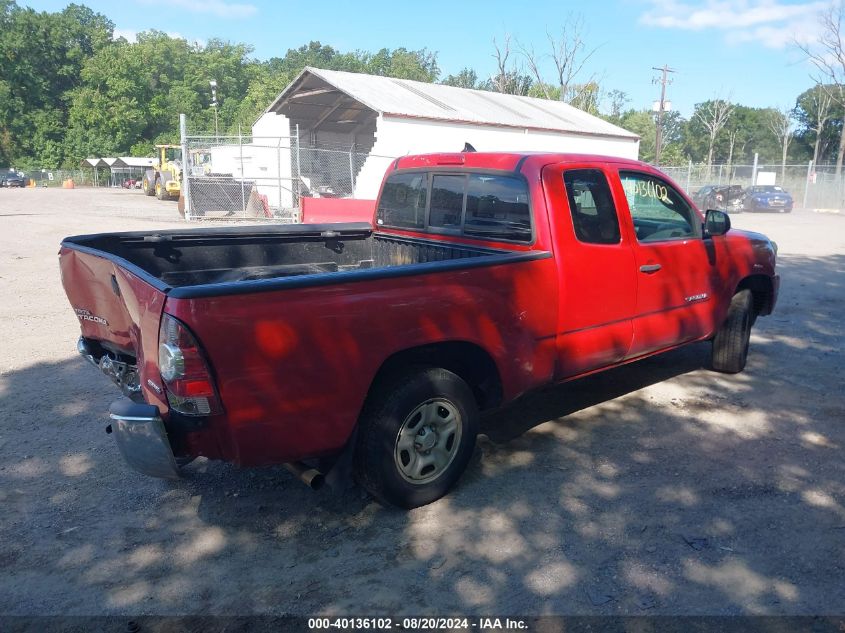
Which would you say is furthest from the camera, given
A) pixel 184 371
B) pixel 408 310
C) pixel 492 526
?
pixel 492 526

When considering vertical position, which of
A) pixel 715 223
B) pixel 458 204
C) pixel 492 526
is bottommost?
pixel 492 526

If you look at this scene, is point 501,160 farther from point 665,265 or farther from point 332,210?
point 332,210

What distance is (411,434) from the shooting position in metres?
3.63

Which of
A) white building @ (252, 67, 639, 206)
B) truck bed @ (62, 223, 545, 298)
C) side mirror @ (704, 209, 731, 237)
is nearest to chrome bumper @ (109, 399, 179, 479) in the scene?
truck bed @ (62, 223, 545, 298)

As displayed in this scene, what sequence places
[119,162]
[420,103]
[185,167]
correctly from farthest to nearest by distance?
[119,162], [420,103], [185,167]

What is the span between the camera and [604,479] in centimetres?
413

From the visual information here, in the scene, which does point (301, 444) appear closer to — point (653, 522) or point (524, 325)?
point (524, 325)

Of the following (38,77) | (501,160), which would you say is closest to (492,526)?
(501,160)

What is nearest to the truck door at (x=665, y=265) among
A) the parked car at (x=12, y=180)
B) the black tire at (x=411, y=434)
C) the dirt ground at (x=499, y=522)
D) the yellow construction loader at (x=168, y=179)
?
the dirt ground at (x=499, y=522)

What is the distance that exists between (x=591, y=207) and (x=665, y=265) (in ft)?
2.74

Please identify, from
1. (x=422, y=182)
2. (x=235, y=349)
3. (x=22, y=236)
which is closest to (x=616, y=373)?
(x=422, y=182)

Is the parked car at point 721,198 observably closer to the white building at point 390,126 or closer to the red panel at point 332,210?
the white building at point 390,126

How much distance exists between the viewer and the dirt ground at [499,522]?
3.04 meters

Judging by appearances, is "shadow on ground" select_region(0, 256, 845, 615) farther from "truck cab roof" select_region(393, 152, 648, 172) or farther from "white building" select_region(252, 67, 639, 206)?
"white building" select_region(252, 67, 639, 206)
